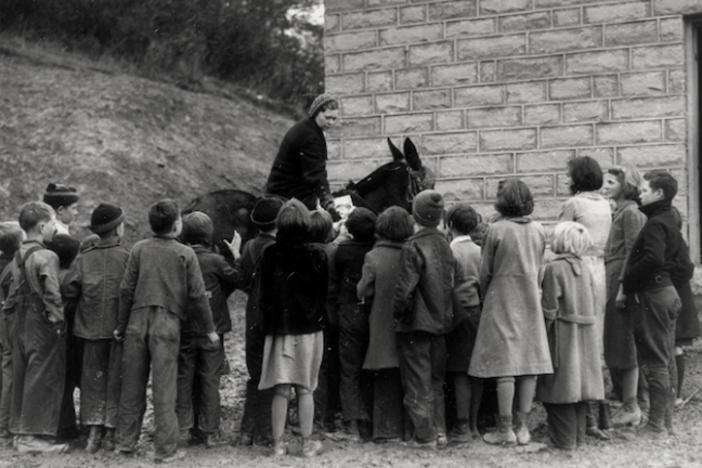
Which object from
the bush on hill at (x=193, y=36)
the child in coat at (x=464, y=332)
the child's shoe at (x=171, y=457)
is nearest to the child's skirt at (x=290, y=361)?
the child's shoe at (x=171, y=457)

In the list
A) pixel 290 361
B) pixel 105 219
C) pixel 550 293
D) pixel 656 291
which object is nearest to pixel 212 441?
pixel 290 361

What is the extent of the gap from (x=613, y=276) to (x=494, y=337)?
1316mm

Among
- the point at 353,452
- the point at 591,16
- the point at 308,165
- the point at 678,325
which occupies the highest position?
the point at 591,16

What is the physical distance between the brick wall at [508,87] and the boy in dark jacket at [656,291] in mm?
1732

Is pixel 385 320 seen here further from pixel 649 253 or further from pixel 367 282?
pixel 649 253

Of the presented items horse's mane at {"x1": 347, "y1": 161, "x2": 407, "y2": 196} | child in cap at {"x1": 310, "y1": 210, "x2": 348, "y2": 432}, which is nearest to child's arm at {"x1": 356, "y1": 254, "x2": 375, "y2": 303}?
child in cap at {"x1": 310, "y1": 210, "x2": 348, "y2": 432}

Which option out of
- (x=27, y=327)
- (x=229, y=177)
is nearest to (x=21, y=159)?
(x=229, y=177)

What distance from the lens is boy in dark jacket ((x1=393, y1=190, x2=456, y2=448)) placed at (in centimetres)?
642

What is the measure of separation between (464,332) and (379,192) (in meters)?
Result: 1.43

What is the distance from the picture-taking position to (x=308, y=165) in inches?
290

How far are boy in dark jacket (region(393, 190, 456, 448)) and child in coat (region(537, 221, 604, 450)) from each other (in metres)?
0.71

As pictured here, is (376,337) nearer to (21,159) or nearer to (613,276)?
(613,276)

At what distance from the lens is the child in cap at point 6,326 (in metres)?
6.92

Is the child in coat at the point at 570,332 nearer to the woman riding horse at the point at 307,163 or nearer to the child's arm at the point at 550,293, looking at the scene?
the child's arm at the point at 550,293
